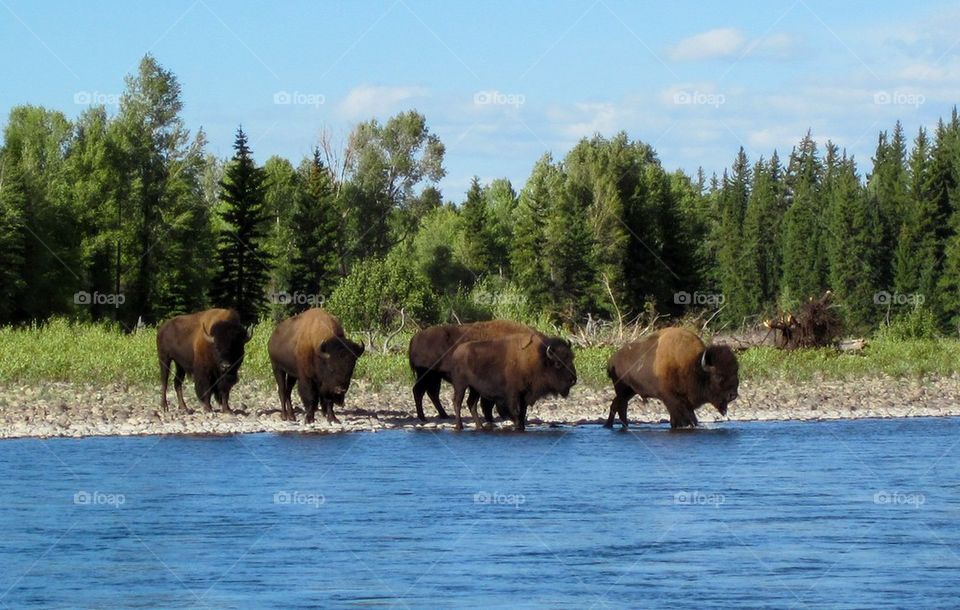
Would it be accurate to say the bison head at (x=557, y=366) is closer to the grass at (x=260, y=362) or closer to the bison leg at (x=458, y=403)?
the bison leg at (x=458, y=403)

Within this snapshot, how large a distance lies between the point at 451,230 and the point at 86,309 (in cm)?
2906

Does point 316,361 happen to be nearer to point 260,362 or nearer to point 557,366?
point 557,366

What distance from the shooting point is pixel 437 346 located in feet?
88.9

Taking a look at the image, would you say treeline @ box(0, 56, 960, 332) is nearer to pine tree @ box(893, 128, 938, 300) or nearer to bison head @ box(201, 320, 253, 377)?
pine tree @ box(893, 128, 938, 300)

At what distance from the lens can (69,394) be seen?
95.6ft

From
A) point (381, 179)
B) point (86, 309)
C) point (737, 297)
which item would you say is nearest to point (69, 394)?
point (86, 309)

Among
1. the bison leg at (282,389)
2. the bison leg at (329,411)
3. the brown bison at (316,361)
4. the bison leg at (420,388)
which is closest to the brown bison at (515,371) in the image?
the bison leg at (420,388)

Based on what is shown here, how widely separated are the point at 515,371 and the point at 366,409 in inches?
187

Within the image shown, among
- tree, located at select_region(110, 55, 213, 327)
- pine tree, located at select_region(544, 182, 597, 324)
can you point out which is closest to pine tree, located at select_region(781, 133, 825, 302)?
pine tree, located at select_region(544, 182, 597, 324)

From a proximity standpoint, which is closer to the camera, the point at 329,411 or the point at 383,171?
the point at 329,411

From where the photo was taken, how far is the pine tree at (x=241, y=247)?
201 feet

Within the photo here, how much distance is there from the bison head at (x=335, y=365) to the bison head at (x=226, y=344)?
6.23 ft

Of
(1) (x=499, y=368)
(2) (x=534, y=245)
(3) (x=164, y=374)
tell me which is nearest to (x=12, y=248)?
(2) (x=534, y=245)

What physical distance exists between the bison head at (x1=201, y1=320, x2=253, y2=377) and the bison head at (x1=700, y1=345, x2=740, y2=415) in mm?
7989
